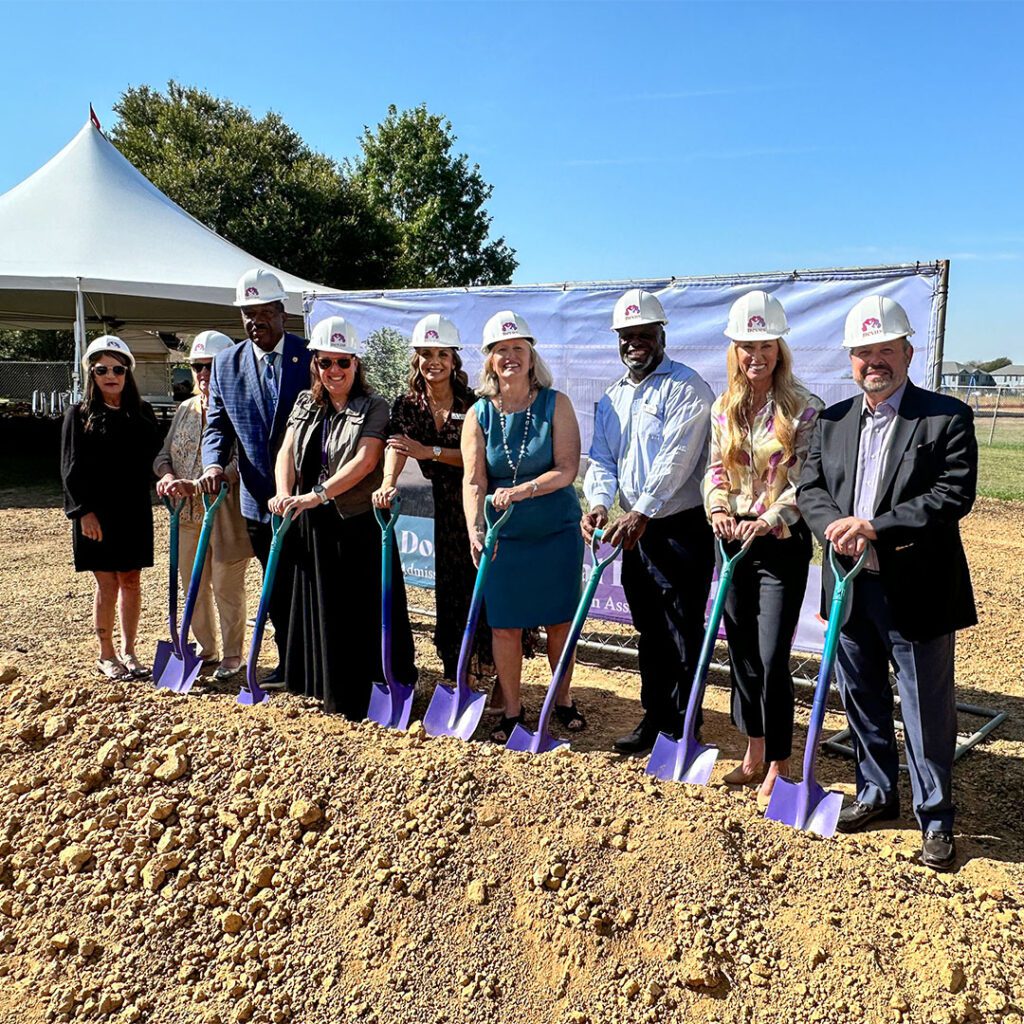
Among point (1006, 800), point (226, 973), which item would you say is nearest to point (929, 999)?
point (1006, 800)

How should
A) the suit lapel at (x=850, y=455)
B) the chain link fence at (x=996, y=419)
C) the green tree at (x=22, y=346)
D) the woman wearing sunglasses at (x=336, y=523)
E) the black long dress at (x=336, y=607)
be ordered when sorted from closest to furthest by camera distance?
the suit lapel at (x=850, y=455) → the woman wearing sunglasses at (x=336, y=523) → the black long dress at (x=336, y=607) → the chain link fence at (x=996, y=419) → the green tree at (x=22, y=346)

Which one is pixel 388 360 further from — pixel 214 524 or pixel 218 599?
pixel 218 599

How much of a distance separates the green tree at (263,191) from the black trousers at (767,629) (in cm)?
2021

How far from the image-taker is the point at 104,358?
4.23 m

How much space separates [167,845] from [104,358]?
254cm

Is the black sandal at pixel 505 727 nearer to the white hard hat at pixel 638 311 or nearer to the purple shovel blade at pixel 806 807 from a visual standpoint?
the purple shovel blade at pixel 806 807

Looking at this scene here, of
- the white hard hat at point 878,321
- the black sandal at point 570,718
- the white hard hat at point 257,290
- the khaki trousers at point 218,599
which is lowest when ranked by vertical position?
the black sandal at point 570,718

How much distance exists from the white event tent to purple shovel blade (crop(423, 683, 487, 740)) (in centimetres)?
766

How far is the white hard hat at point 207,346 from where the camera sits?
4.47 meters

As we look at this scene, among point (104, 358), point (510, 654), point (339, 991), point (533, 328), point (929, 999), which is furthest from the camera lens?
point (533, 328)

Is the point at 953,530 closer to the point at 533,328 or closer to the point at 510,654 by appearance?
the point at 510,654

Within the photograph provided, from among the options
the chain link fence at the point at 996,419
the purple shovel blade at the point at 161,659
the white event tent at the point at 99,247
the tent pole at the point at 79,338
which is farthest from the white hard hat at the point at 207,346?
the chain link fence at the point at 996,419

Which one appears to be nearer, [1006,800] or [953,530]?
[953,530]

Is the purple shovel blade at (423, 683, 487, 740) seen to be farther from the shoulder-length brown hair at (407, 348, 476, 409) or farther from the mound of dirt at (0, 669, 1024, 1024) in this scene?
the shoulder-length brown hair at (407, 348, 476, 409)
